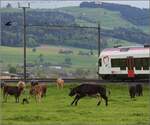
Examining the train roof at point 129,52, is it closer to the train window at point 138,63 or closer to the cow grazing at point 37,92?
the train window at point 138,63

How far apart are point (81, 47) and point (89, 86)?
283 feet

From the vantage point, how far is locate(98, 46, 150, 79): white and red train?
1885 inches

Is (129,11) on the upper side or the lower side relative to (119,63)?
upper

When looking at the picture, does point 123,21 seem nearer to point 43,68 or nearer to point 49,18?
point 49,18

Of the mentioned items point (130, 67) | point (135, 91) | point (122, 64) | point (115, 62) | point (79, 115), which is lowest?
point (79, 115)

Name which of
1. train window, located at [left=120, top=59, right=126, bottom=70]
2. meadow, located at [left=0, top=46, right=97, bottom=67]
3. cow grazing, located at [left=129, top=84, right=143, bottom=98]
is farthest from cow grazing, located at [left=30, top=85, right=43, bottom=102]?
meadow, located at [left=0, top=46, right=97, bottom=67]

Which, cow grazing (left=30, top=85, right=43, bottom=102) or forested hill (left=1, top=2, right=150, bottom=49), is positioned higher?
forested hill (left=1, top=2, right=150, bottom=49)

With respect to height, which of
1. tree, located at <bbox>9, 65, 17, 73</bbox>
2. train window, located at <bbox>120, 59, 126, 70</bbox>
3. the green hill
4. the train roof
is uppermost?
the green hill

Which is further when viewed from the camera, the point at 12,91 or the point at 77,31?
the point at 77,31

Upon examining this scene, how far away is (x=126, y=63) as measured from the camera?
161ft

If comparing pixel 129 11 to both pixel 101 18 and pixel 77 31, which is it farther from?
pixel 77 31

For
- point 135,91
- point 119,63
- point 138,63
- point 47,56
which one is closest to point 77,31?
point 47,56

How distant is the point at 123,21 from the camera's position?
134 metres

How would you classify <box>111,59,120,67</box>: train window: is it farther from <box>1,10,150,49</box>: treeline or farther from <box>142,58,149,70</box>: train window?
<box>1,10,150,49</box>: treeline
